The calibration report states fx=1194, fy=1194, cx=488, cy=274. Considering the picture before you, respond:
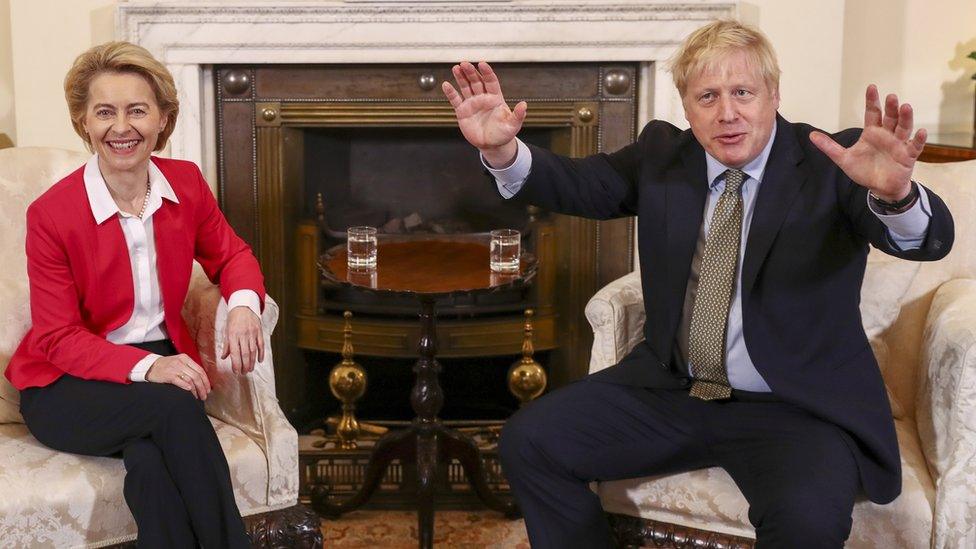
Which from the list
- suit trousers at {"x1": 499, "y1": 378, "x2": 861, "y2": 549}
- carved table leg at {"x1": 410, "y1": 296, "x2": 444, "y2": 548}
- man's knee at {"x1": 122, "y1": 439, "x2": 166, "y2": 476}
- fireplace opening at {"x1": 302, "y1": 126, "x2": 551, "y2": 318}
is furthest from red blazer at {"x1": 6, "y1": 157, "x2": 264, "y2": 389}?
fireplace opening at {"x1": 302, "y1": 126, "x2": 551, "y2": 318}

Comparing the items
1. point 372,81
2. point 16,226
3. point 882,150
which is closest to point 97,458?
Answer: point 16,226

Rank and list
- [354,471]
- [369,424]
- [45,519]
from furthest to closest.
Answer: [369,424] → [354,471] → [45,519]

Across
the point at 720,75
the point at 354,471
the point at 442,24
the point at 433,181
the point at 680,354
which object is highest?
the point at 442,24

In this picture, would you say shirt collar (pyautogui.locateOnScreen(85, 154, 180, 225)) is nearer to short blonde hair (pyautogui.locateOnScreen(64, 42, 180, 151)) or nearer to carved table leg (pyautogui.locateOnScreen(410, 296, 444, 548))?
short blonde hair (pyautogui.locateOnScreen(64, 42, 180, 151))

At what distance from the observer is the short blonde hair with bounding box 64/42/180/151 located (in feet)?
7.25

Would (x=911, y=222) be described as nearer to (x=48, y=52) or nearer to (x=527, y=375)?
(x=527, y=375)

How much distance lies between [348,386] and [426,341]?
515 mm

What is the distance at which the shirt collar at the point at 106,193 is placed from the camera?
2197 mm

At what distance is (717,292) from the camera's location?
6.97ft

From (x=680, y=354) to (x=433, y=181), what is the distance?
1592mm

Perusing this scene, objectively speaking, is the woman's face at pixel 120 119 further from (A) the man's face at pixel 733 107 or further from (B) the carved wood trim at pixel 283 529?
(A) the man's face at pixel 733 107

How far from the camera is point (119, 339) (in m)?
2.25

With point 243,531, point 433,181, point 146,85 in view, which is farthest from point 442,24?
point 243,531

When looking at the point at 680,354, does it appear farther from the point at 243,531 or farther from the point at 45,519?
the point at 45,519
